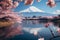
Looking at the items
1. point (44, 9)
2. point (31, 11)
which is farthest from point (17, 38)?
point (44, 9)

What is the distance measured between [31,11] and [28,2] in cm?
10

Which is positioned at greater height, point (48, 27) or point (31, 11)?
point (31, 11)

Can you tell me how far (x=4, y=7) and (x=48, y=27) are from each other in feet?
1.74

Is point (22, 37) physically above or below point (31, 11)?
below

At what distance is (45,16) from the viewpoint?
1550 millimetres

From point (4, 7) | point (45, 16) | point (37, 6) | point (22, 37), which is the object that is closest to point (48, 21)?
point (45, 16)

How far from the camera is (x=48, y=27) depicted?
1537 mm

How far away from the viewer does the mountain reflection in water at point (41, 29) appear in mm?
1515

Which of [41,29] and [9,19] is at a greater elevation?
[9,19]

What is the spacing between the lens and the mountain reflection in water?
4.97 feet

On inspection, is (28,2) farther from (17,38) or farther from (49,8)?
(17,38)

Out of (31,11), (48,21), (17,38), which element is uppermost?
(31,11)

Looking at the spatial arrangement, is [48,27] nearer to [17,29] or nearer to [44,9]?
[44,9]

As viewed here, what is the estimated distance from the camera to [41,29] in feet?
5.00
